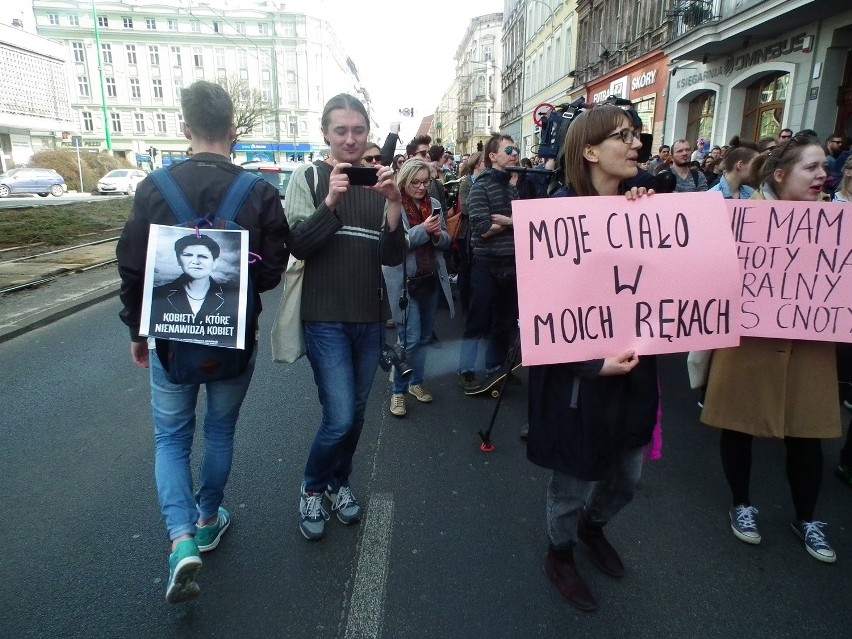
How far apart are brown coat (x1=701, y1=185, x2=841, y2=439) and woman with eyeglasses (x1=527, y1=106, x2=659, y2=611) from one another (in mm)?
746

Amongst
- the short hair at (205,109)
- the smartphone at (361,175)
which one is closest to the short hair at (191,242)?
the short hair at (205,109)

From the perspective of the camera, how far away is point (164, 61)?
73.7 m

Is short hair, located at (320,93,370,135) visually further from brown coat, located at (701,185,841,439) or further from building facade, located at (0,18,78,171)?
building facade, located at (0,18,78,171)

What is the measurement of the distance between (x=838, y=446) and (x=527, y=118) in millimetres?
37366

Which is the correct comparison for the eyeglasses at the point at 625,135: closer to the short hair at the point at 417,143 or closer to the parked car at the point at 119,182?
the short hair at the point at 417,143

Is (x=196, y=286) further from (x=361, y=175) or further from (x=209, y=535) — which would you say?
(x=209, y=535)

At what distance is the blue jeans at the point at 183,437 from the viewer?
2.17 meters

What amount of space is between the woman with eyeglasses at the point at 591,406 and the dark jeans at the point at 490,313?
2266 mm

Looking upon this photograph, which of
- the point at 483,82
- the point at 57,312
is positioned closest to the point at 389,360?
the point at 57,312

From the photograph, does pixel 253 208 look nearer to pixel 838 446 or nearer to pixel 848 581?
pixel 848 581

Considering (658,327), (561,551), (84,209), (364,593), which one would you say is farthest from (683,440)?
(84,209)

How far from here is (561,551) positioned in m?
2.37

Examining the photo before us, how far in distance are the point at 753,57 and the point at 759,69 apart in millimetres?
796

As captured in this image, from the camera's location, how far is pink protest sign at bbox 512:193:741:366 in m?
1.97
